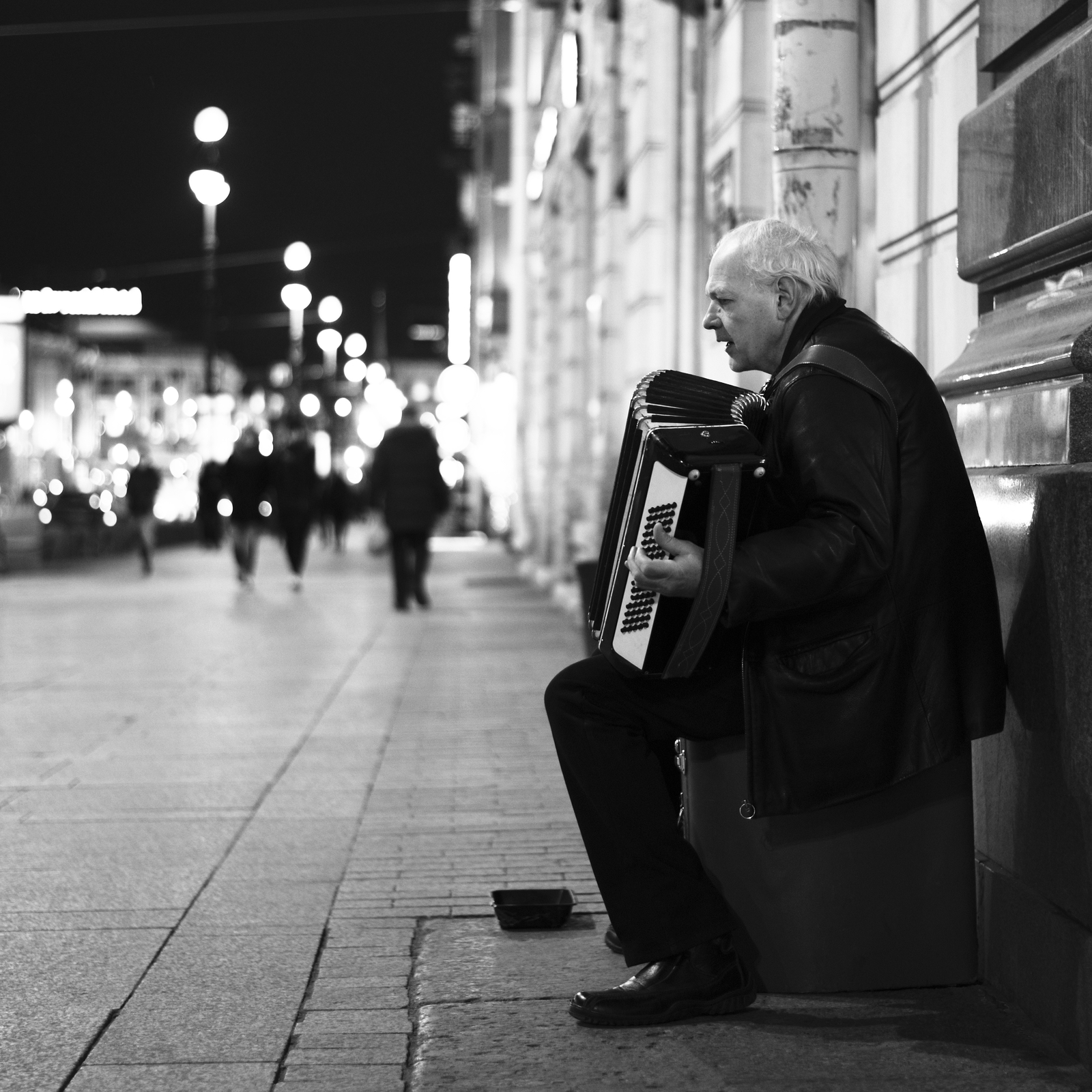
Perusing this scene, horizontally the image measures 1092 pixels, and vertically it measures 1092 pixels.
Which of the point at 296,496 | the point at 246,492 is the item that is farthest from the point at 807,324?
the point at 296,496

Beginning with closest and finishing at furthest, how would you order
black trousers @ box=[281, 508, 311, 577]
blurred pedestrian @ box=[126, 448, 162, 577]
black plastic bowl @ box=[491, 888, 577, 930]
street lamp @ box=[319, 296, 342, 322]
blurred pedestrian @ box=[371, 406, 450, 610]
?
black plastic bowl @ box=[491, 888, 577, 930]
blurred pedestrian @ box=[371, 406, 450, 610]
black trousers @ box=[281, 508, 311, 577]
blurred pedestrian @ box=[126, 448, 162, 577]
street lamp @ box=[319, 296, 342, 322]

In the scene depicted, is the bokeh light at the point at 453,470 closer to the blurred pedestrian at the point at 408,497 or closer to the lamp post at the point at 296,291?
the lamp post at the point at 296,291

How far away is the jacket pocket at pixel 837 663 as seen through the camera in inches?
143

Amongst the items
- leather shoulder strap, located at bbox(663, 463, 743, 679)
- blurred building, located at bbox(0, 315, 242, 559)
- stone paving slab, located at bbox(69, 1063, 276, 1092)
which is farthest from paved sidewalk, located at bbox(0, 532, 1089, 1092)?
blurred building, located at bbox(0, 315, 242, 559)

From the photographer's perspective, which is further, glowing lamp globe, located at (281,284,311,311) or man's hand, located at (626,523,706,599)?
glowing lamp globe, located at (281,284,311,311)

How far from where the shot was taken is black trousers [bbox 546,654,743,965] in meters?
3.80

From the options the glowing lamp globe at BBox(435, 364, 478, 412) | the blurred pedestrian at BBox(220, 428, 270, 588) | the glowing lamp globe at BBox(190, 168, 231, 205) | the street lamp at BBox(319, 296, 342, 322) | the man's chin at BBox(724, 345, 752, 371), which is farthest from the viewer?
Answer: the street lamp at BBox(319, 296, 342, 322)

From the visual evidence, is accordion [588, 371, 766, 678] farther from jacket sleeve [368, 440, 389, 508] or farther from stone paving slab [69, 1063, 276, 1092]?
jacket sleeve [368, 440, 389, 508]

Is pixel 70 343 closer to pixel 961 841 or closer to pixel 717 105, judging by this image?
pixel 717 105

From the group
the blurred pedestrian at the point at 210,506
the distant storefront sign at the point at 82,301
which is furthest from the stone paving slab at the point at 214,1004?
the distant storefront sign at the point at 82,301

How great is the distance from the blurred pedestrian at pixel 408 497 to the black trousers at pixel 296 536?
331 centimetres

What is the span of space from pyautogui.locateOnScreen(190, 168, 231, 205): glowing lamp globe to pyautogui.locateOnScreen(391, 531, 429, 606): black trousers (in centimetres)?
1361

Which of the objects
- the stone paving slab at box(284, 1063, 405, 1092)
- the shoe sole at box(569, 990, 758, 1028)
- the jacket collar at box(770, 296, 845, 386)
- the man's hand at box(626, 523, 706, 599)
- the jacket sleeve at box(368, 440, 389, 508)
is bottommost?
the stone paving slab at box(284, 1063, 405, 1092)

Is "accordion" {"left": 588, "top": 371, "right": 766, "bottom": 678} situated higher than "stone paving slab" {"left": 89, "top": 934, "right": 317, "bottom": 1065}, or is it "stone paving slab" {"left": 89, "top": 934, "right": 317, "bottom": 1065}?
"accordion" {"left": 588, "top": 371, "right": 766, "bottom": 678}
